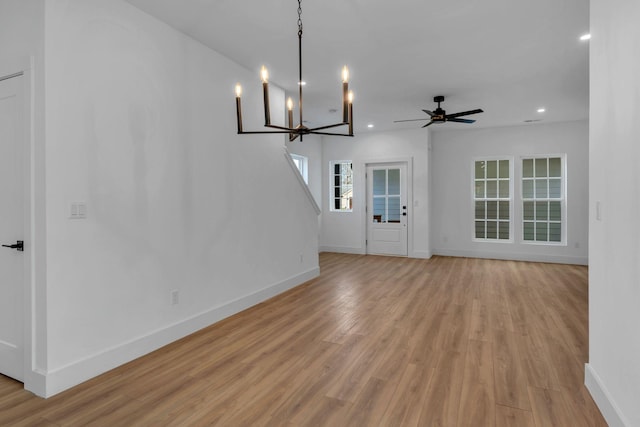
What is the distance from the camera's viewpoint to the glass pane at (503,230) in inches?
297

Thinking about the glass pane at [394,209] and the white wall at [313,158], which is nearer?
the white wall at [313,158]

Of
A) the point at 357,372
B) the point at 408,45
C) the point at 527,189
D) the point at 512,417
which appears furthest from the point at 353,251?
the point at 512,417

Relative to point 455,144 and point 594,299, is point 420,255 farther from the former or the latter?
point 594,299

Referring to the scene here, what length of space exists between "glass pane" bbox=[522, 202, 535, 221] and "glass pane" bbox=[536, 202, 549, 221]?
9 centimetres

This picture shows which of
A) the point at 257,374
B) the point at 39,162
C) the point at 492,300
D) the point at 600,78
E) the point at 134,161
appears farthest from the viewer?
the point at 492,300

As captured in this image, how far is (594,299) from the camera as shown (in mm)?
2232

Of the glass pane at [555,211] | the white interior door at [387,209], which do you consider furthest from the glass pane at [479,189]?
the white interior door at [387,209]

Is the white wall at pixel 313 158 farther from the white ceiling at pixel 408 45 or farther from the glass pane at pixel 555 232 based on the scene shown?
the glass pane at pixel 555 232

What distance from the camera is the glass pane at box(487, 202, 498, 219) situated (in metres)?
7.63

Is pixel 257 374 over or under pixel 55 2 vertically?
under

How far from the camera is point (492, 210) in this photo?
7.67 m

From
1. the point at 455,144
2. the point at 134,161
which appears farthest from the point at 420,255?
the point at 134,161

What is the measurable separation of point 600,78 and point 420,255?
581 centimetres

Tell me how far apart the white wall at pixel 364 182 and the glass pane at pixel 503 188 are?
1575 mm
